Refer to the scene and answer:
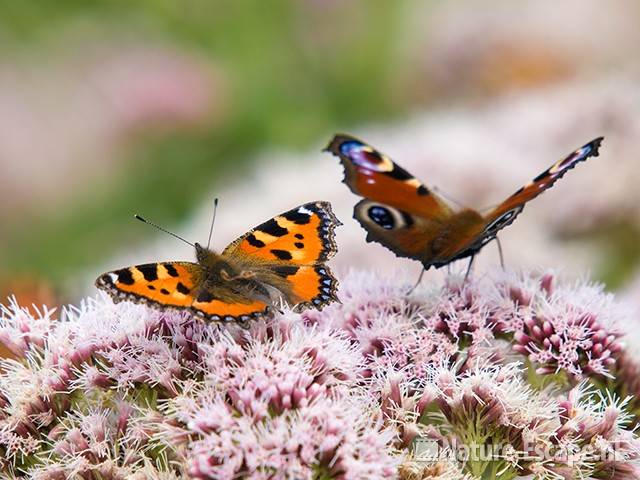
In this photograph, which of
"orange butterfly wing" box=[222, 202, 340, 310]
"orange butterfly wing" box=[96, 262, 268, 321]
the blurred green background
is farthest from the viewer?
the blurred green background

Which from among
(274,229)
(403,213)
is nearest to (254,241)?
(274,229)

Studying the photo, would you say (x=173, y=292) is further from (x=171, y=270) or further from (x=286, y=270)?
(x=286, y=270)

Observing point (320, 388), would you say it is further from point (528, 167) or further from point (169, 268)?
point (528, 167)

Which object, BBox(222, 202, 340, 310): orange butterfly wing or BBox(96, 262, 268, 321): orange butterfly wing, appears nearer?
BBox(96, 262, 268, 321): orange butterfly wing

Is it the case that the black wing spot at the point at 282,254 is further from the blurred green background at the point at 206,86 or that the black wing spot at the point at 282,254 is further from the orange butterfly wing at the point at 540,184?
the blurred green background at the point at 206,86

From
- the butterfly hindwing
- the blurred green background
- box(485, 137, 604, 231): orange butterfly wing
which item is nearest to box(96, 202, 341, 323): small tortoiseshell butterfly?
the butterfly hindwing

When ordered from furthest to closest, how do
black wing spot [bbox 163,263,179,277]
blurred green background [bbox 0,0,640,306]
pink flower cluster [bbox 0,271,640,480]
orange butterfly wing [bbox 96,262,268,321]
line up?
1. blurred green background [bbox 0,0,640,306]
2. black wing spot [bbox 163,263,179,277]
3. orange butterfly wing [bbox 96,262,268,321]
4. pink flower cluster [bbox 0,271,640,480]

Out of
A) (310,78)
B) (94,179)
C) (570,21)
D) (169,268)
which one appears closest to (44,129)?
(94,179)

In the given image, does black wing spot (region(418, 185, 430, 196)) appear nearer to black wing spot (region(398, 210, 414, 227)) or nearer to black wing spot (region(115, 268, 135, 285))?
black wing spot (region(398, 210, 414, 227))
